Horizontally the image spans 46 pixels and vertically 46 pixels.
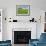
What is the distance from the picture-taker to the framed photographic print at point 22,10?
358 inches

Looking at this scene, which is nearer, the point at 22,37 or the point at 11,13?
the point at 11,13

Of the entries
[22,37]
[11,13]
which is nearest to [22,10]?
[11,13]

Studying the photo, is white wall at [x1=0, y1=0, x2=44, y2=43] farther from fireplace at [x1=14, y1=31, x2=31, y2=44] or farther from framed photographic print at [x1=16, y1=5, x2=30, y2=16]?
fireplace at [x1=14, y1=31, x2=31, y2=44]

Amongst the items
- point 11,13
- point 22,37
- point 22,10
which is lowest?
point 22,37

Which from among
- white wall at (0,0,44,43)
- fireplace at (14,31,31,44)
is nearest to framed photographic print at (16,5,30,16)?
white wall at (0,0,44,43)

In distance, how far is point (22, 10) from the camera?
29.9 ft

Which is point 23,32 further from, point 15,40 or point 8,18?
point 8,18

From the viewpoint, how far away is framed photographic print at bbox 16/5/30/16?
358 inches

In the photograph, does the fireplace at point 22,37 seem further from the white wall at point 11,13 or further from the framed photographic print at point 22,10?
the framed photographic print at point 22,10

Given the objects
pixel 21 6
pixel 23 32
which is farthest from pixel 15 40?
pixel 21 6

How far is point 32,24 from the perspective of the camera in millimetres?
9117

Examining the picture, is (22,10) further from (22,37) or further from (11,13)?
(22,37)

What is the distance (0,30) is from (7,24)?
0.55 metres

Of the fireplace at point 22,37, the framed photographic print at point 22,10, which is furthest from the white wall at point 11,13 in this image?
the fireplace at point 22,37
